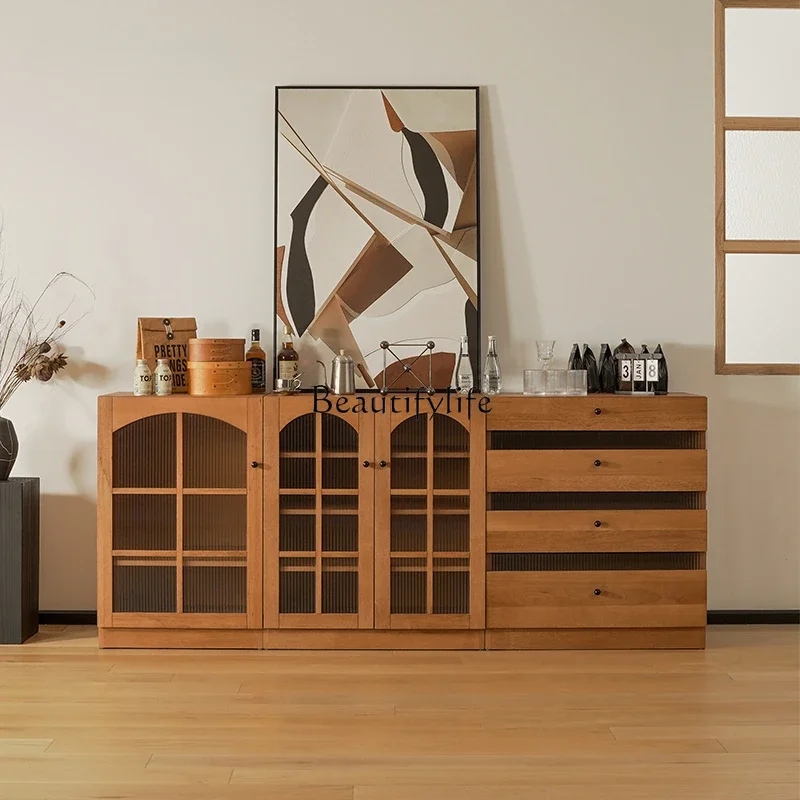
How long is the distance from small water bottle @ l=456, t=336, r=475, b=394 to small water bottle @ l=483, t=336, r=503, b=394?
59 millimetres

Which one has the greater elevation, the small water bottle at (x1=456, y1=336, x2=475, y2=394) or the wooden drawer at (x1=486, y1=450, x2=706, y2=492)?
the small water bottle at (x1=456, y1=336, x2=475, y2=394)

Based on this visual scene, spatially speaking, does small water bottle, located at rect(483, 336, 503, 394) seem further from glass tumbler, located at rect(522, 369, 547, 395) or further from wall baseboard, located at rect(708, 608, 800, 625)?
wall baseboard, located at rect(708, 608, 800, 625)

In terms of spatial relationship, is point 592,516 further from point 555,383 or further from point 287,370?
point 287,370

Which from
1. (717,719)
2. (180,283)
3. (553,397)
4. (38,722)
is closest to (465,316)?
(553,397)

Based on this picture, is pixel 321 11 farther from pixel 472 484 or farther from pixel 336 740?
pixel 336 740

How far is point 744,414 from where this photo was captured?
4.01 metres

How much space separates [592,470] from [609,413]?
22cm

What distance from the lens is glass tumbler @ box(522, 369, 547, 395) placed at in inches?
143

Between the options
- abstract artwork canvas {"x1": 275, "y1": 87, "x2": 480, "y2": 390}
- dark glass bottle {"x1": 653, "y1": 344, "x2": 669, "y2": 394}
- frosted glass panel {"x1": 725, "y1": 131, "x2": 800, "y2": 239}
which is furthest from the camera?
frosted glass panel {"x1": 725, "y1": 131, "x2": 800, "y2": 239}

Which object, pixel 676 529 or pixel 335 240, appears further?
pixel 335 240

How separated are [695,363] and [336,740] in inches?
86.2

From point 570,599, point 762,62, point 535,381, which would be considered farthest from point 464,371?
point 762,62

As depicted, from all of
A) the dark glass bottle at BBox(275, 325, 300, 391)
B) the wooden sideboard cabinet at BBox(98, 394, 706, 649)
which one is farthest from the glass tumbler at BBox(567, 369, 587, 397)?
the dark glass bottle at BBox(275, 325, 300, 391)

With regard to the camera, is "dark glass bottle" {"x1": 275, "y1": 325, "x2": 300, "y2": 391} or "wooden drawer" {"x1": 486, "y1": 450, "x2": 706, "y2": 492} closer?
"wooden drawer" {"x1": 486, "y1": 450, "x2": 706, "y2": 492}
